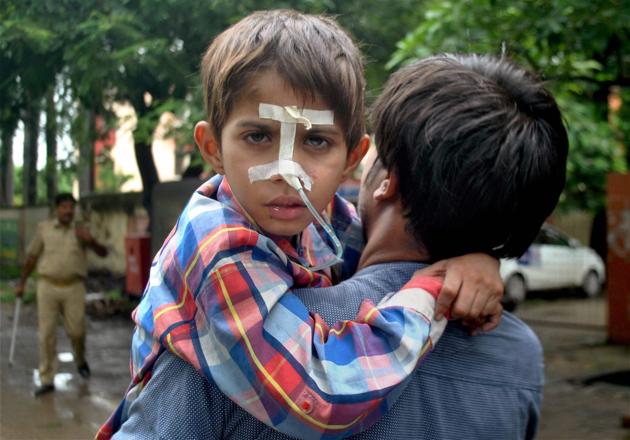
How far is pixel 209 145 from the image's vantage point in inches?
60.1

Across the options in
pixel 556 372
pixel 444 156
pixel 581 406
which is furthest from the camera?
pixel 556 372

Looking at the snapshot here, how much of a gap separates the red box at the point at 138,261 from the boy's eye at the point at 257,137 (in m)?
10.2

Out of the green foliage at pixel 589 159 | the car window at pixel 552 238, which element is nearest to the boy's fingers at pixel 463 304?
the green foliage at pixel 589 159

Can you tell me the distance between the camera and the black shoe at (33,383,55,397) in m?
7.96

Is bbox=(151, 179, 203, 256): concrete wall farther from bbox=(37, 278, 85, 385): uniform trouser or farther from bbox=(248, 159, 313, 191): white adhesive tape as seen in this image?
bbox=(248, 159, 313, 191): white adhesive tape

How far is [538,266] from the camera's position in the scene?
14617 millimetres

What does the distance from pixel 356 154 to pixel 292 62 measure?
0.93ft

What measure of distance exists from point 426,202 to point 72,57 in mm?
6291

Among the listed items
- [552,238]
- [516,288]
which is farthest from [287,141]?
[552,238]

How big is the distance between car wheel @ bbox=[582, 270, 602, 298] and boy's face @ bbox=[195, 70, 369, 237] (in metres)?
15.3

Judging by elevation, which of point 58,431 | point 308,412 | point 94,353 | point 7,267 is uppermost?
point 308,412

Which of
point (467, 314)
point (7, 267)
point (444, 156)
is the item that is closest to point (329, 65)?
point (444, 156)

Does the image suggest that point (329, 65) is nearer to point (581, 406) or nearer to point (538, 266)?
point (581, 406)

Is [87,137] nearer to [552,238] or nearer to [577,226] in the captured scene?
[552,238]
